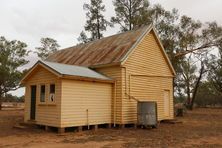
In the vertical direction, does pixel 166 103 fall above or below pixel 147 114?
above

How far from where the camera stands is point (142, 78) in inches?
708

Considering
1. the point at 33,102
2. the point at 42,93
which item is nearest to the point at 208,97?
the point at 33,102

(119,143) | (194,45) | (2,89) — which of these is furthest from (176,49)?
(2,89)

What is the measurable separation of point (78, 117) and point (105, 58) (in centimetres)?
462

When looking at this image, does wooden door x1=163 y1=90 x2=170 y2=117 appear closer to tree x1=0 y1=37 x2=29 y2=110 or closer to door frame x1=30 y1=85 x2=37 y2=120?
door frame x1=30 y1=85 x2=37 y2=120

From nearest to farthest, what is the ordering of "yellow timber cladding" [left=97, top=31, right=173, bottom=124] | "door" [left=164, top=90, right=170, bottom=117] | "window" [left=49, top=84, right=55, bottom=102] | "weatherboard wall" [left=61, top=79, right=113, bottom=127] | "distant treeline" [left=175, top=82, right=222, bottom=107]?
"weatherboard wall" [left=61, top=79, right=113, bottom=127] < "window" [left=49, top=84, right=55, bottom=102] < "yellow timber cladding" [left=97, top=31, right=173, bottom=124] < "door" [left=164, top=90, right=170, bottom=117] < "distant treeline" [left=175, top=82, right=222, bottom=107]

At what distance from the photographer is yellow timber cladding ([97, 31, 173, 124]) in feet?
54.2

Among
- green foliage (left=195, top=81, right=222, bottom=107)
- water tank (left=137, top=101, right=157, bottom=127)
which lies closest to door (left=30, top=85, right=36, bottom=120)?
water tank (left=137, top=101, right=157, bottom=127)

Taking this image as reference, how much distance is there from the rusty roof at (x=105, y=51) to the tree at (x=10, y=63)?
70.3 ft

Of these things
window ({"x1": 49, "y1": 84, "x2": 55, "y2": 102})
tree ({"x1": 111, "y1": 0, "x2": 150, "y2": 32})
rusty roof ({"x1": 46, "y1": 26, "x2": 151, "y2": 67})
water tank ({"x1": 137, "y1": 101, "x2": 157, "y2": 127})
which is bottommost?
water tank ({"x1": 137, "y1": 101, "x2": 157, "y2": 127})

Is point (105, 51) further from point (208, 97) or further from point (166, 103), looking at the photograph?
point (208, 97)

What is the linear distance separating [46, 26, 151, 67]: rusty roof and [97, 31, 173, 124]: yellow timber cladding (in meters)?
0.47

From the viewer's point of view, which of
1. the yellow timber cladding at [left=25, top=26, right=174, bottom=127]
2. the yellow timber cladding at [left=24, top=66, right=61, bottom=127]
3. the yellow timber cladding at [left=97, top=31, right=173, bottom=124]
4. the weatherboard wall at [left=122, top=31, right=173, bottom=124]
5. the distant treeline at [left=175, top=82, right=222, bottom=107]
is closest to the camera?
the yellow timber cladding at [left=24, top=66, right=61, bottom=127]

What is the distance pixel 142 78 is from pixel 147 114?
284 centimetres
